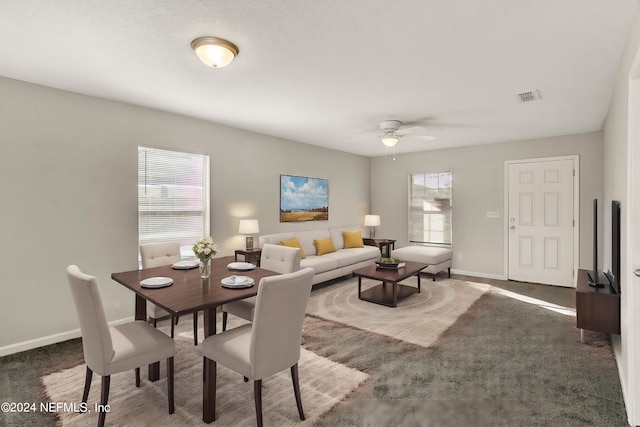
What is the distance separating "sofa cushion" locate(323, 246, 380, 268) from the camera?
557 centimetres

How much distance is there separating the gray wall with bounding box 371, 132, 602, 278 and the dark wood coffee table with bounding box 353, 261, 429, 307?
6.07ft

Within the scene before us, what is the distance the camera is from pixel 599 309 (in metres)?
2.88

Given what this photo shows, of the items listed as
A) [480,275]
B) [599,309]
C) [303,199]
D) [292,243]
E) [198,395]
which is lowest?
[198,395]

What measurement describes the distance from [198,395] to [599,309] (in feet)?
11.0

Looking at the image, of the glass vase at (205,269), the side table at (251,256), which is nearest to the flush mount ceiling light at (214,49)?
the glass vase at (205,269)

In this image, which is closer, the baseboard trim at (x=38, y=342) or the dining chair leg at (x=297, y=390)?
the dining chair leg at (x=297, y=390)

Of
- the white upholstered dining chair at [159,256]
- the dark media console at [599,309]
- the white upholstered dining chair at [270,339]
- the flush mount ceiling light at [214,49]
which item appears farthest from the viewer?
the white upholstered dining chair at [159,256]

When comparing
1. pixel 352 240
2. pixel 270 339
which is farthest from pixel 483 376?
pixel 352 240

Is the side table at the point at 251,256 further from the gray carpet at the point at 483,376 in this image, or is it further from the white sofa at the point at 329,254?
the gray carpet at the point at 483,376

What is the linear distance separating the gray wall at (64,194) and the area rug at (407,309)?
78.1 inches

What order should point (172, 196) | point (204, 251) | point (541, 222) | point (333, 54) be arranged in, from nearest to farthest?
point (333, 54)
point (204, 251)
point (172, 196)
point (541, 222)

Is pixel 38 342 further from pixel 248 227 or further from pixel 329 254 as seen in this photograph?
pixel 329 254

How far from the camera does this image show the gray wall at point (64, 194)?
120 inches

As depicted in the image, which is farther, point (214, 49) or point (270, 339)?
point (214, 49)
